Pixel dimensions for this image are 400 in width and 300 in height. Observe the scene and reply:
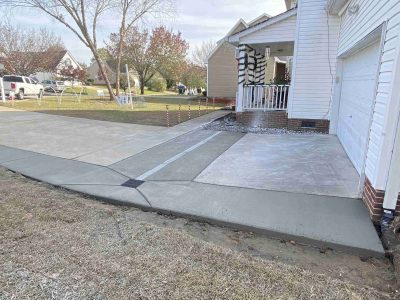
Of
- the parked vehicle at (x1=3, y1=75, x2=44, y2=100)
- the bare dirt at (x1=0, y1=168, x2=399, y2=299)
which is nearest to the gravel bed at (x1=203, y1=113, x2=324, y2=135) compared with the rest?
the bare dirt at (x1=0, y1=168, x2=399, y2=299)

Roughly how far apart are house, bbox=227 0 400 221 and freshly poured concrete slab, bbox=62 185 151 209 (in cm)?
311

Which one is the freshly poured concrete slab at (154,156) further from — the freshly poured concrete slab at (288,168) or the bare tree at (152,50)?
the bare tree at (152,50)

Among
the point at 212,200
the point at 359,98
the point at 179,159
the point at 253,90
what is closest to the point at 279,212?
the point at 212,200

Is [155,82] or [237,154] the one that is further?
[155,82]

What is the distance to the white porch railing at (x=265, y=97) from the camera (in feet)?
33.6

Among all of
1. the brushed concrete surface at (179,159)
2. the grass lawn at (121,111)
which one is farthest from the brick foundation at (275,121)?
the grass lawn at (121,111)

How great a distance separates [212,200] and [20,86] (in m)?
23.3

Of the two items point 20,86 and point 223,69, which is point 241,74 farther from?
point 20,86

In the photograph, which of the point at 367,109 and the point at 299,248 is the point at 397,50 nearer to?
the point at 367,109

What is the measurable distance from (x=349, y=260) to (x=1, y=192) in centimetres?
485

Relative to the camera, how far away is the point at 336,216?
141 inches

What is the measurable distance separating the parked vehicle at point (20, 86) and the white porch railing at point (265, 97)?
1676cm

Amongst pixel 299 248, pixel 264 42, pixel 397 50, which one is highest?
pixel 264 42

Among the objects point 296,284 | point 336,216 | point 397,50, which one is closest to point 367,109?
point 397,50
